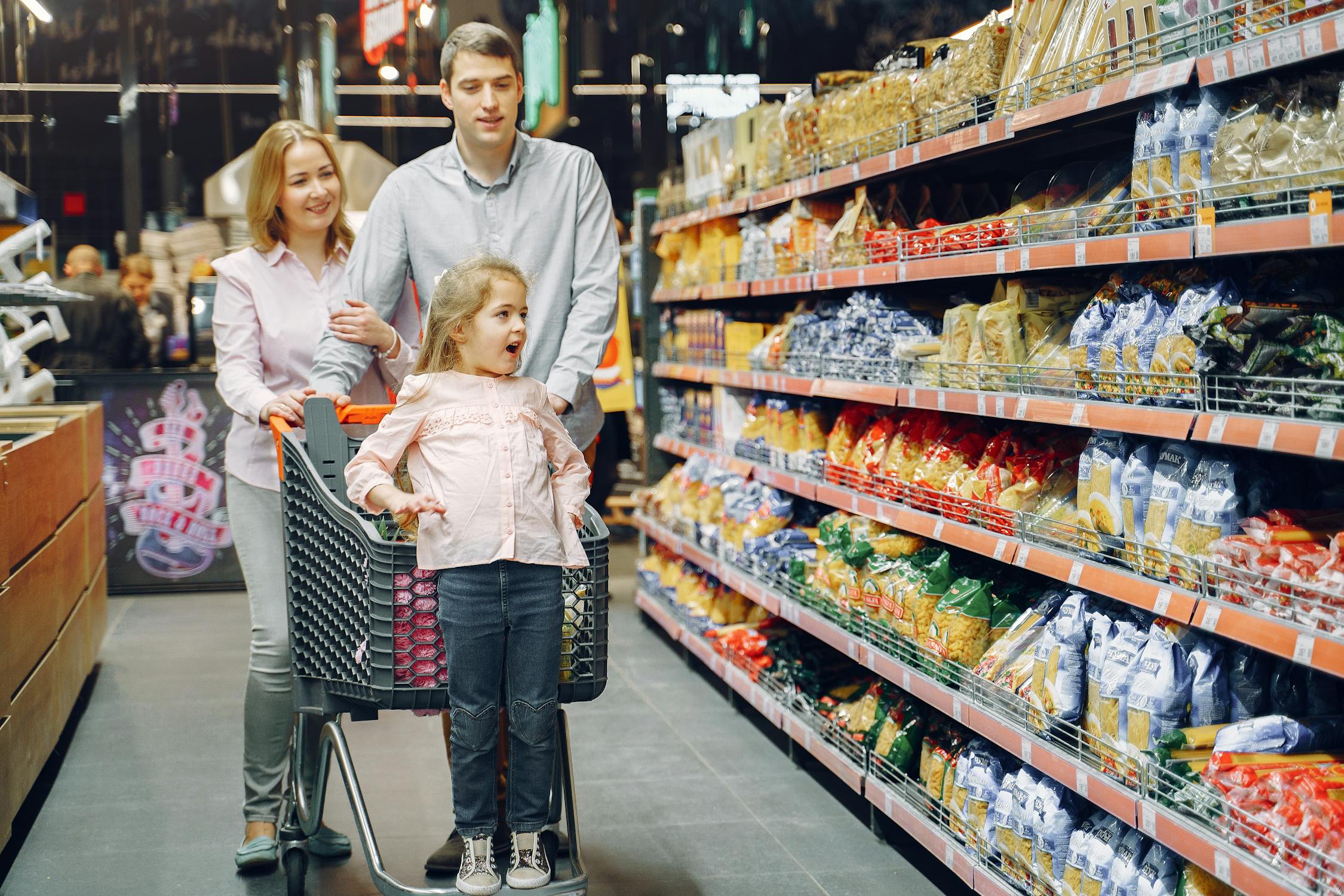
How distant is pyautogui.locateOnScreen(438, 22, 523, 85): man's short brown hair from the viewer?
267 centimetres

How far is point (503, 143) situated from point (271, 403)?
0.75 metres

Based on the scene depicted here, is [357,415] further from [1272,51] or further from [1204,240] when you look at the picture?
[1272,51]

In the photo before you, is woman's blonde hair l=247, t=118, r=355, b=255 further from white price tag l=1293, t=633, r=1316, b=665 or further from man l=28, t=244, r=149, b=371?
man l=28, t=244, r=149, b=371

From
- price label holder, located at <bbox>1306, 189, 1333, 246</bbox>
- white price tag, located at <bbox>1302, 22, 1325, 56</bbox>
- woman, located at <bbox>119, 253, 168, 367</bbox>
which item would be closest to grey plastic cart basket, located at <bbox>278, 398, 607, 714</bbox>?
price label holder, located at <bbox>1306, 189, 1333, 246</bbox>

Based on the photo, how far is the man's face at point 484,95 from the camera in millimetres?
2680

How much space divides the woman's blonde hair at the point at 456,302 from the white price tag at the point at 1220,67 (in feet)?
4.04

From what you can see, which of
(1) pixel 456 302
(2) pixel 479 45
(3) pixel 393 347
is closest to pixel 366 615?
(1) pixel 456 302

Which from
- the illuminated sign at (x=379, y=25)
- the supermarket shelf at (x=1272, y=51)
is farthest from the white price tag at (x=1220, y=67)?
the illuminated sign at (x=379, y=25)

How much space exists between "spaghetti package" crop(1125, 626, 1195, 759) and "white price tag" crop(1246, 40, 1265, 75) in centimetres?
99

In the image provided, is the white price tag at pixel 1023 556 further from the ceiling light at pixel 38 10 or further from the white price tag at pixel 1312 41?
the ceiling light at pixel 38 10

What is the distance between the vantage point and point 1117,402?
252 centimetres

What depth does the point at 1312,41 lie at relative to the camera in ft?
6.17

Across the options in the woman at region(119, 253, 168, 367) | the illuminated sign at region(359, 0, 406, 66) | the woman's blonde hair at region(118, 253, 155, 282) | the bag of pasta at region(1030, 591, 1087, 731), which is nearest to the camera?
the bag of pasta at region(1030, 591, 1087, 731)

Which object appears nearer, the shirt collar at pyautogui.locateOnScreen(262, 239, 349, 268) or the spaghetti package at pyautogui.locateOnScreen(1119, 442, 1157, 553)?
the spaghetti package at pyautogui.locateOnScreen(1119, 442, 1157, 553)
